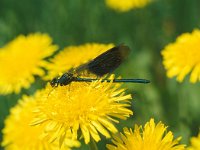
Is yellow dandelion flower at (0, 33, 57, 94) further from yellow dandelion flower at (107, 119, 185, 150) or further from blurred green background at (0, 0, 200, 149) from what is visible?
yellow dandelion flower at (107, 119, 185, 150)

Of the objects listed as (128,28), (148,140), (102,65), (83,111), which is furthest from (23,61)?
(148,140)

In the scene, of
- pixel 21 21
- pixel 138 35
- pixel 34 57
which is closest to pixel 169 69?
pixel 34 57

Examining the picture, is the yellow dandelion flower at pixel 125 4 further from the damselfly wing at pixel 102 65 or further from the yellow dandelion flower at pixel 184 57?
the damselfly wing at pixel 102 65

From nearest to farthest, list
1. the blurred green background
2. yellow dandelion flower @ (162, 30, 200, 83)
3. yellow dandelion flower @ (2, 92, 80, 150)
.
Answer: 1. yellow dandelion flower @ (2, 92, 80, 150)
2. yellow dandelion flower @ (162, 30, 200, 83)
3. the blurred green background

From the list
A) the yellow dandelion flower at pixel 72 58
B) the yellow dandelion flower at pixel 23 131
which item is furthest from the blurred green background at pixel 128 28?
the yellow dandelion flower at pixel 23 131

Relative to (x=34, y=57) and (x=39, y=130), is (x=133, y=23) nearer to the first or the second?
(x=34, y=57)

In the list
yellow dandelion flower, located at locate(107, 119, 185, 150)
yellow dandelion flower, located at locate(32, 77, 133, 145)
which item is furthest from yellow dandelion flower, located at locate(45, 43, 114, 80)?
yellow dandelion flower, located at locate(107, 119, 185, 150)

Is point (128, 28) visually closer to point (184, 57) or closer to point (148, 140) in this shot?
point (184, 57)
